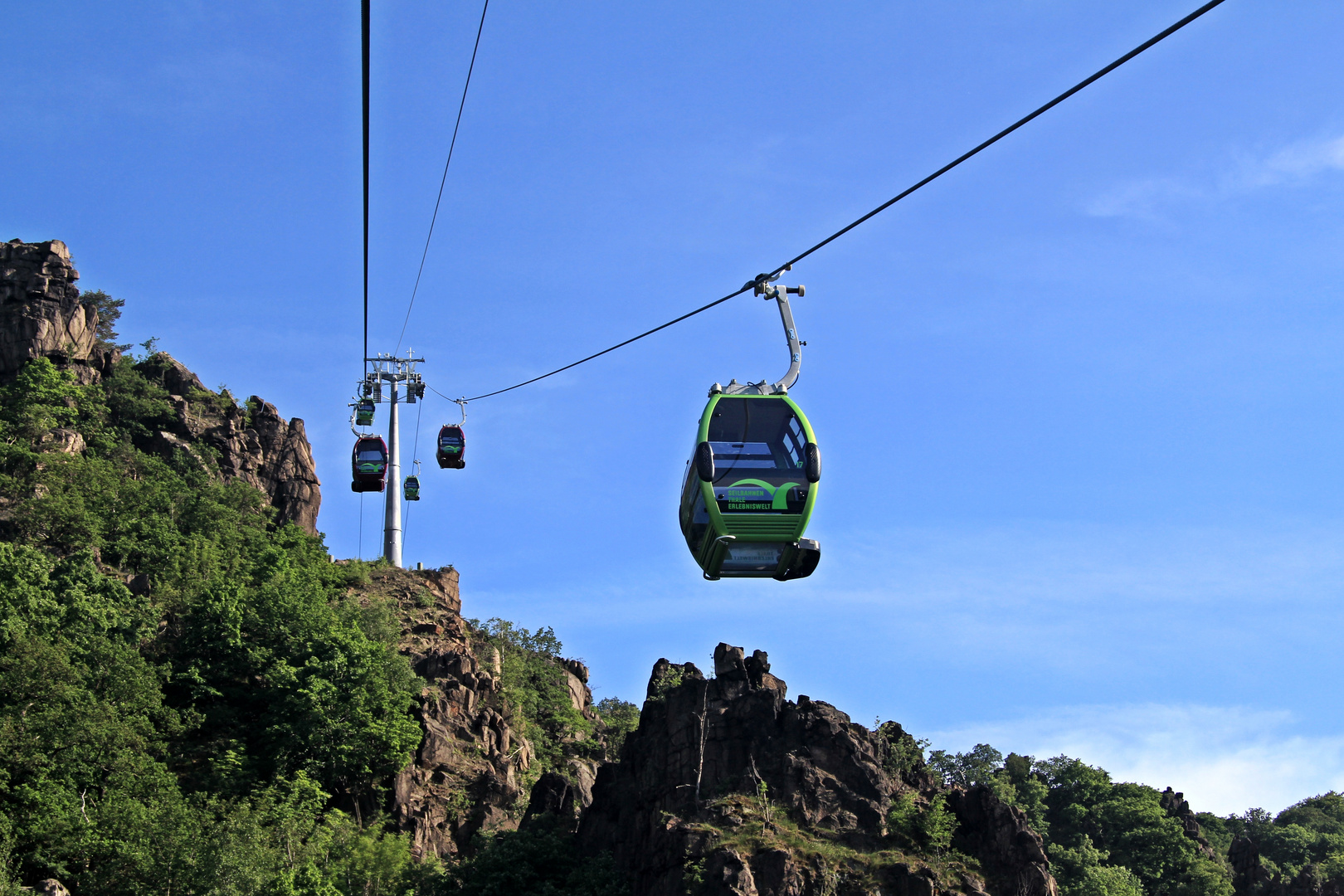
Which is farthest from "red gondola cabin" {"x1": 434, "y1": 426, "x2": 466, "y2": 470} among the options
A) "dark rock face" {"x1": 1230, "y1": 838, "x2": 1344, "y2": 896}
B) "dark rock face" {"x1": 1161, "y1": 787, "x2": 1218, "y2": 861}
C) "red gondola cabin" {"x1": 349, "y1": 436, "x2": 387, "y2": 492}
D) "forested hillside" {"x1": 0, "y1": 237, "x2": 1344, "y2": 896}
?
"dark rock face" {"x1": 1161, "y1": 787, "x2": 1218, "y2": 861}

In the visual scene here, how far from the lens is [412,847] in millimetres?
58938

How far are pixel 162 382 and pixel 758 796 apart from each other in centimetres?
6412

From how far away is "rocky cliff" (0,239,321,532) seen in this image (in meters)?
91.0

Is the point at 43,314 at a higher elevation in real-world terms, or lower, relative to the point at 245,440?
higher

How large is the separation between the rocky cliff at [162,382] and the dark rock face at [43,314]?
0.06 m

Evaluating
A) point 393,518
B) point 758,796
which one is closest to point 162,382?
point 393,518

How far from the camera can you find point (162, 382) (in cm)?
9912

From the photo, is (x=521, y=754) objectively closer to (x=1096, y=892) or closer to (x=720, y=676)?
(x=720, y=676)

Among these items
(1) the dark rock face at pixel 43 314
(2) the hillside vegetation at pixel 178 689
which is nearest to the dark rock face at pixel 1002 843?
(2) the hillside vegetation at pixel 178 689

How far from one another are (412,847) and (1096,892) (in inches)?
1671

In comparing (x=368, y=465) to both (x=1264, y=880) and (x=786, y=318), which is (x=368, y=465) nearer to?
(x=786, y=318)

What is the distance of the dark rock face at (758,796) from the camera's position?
50.8 metres

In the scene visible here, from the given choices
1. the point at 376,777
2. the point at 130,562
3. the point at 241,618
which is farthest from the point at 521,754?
the point at 130,562

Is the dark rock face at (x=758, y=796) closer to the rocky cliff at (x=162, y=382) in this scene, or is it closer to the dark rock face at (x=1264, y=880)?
the dark rock face at (x=1264, y=880)
